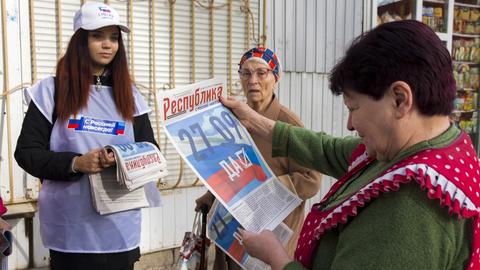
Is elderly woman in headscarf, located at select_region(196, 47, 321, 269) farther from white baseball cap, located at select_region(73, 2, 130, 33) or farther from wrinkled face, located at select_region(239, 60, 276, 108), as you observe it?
white baseball cap, located at select_region(73, 2, 130, 33)

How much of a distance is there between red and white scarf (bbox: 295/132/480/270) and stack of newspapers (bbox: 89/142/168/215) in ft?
3.48

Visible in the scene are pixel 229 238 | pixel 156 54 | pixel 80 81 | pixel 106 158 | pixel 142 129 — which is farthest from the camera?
pixel 156 54

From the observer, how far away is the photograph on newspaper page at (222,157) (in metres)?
1.36

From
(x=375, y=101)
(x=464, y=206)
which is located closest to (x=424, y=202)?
(x=464, y=206)

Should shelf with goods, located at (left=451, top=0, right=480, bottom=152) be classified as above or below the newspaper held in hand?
above

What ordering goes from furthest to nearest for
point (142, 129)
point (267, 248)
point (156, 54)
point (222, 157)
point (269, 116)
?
point (156, 54)
point (269, 116)
point (142, 129)
point (222, 157)
point (267, 248)

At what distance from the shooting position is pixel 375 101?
36.4 inches

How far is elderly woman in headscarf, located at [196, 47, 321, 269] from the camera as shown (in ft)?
6.89

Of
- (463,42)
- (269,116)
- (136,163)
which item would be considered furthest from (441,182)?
(463,42)

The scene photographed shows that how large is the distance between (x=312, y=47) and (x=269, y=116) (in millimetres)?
2431

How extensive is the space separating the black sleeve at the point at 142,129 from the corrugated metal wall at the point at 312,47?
2.30 meters

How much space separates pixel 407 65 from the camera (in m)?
0.88

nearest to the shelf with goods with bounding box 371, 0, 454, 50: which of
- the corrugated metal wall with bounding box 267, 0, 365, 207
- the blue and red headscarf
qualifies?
the corrugated metal wall with bounding box 267, 0, 365, 207

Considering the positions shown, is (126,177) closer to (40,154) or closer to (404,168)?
(40,154)
